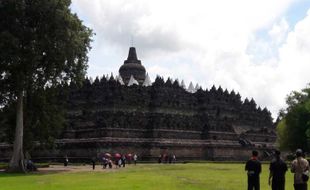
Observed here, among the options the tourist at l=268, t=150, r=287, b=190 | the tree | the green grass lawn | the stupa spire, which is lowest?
the green grass lawn

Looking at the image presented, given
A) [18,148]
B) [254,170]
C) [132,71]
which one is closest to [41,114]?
[18,148]

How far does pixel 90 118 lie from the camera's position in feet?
227

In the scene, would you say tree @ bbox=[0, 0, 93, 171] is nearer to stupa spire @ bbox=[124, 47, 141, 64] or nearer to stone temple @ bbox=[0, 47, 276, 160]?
stone temple @ bbox=[0, 47, 276, 160]

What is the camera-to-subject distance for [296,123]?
56.4 metres

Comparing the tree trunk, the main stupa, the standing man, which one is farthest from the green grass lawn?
the main stupa

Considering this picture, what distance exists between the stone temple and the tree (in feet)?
58.0

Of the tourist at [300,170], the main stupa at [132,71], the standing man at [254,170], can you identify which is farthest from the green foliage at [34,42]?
the main stupa at [132,71]

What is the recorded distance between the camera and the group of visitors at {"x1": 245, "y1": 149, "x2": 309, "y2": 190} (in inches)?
574

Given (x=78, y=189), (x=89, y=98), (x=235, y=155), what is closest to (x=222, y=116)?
(x=235, y=155)

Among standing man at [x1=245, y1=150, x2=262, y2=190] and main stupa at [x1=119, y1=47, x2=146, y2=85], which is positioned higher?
main stupa at [x1=119, y1=47, x2=146, y2=85]

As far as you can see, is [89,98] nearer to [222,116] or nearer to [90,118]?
[90,118]

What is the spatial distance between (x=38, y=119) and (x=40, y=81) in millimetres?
4842

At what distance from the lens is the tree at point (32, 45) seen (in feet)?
121

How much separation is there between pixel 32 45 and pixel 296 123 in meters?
31.6
